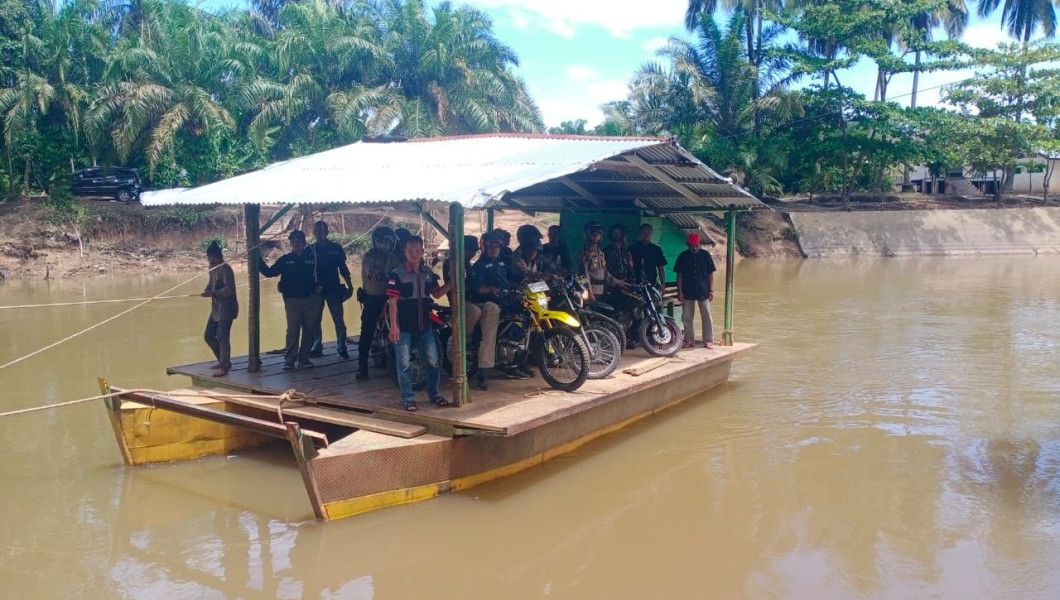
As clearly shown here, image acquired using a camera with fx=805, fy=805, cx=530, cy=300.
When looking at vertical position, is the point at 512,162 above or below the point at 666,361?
above

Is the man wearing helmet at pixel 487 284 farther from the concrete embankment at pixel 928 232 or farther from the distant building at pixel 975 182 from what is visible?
the distant building at pixel 975 182

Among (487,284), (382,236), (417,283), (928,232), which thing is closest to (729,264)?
(487,284)

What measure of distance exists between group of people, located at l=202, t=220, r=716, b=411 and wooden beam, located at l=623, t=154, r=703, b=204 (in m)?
0.52

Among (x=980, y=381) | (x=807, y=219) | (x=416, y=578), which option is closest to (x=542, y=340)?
(x=416, y=578)

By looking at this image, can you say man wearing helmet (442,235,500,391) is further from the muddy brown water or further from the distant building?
the distant building

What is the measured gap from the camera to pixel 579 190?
10000 millimetres

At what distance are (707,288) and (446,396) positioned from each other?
3871 mm

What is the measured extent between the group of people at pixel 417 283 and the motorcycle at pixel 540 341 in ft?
0.53

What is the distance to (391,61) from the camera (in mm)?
26734

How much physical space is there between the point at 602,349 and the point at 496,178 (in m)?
2.30

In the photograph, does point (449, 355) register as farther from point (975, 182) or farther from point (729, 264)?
point (975, 182)

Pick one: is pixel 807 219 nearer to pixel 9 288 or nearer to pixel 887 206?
pixel 887 206

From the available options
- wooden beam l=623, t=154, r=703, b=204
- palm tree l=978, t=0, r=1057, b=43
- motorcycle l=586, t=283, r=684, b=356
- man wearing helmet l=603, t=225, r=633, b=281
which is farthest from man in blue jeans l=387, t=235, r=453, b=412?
palm tree l=978, t=0, r=1057, b=43

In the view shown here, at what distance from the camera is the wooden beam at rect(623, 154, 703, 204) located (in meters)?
8.04
